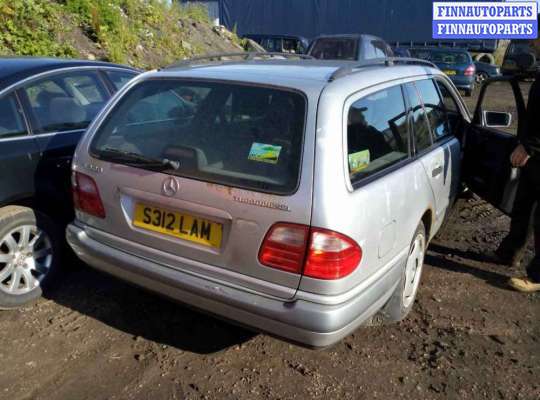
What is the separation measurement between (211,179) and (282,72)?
73cm

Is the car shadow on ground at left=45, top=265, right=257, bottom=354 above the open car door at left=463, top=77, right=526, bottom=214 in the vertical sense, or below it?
below

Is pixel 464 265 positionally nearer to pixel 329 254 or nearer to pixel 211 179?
pixel 329 254

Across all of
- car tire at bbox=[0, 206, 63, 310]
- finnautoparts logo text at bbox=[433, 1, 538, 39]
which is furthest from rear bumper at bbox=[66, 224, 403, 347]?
finnautoparts logo text at bbox=[433, 1, 538, 39]

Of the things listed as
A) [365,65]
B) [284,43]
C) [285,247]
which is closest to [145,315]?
[285,247]

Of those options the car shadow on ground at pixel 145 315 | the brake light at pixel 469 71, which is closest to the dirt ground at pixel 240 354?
A: the car shadow on ground at pixel 145 315

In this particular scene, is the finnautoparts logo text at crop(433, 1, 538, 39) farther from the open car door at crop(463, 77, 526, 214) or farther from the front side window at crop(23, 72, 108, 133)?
the front side window at crop(23, 72, 108, 133)

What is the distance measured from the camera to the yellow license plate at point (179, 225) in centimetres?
241

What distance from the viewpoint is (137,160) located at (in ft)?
8.55

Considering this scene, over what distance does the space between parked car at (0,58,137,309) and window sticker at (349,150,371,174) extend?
2.17m

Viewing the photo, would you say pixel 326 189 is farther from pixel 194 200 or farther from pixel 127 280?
pixel 127 280

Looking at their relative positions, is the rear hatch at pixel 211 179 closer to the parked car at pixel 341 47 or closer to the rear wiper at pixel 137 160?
the rear wiper at pixel 137 160

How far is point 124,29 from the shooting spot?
11.0m

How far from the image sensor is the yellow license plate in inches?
94.9

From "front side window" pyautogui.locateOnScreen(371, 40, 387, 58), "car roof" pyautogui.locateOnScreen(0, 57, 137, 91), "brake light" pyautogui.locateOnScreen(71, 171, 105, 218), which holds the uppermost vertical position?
"front side window" pyautogui.locateOnScreen(371, 40, 387, 58)
